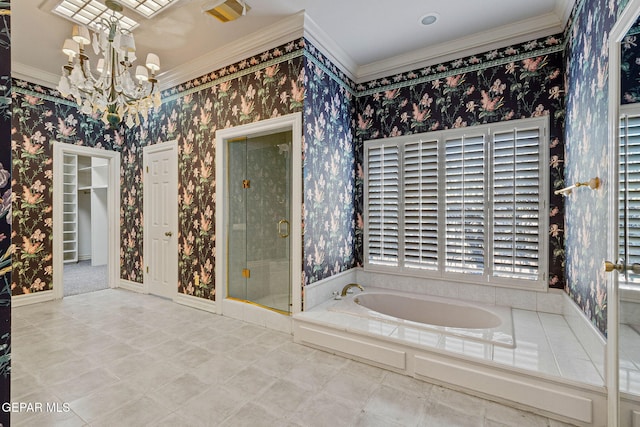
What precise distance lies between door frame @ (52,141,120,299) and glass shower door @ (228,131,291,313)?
2.31m

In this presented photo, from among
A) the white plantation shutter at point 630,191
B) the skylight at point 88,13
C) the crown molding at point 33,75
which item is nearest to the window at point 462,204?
the white plantation shutter at point 630,191

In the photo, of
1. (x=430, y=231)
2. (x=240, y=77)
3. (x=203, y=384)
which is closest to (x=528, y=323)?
(x=430, y=231)

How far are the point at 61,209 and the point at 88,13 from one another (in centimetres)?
259

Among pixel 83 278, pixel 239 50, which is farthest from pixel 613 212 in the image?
pixel 83 278

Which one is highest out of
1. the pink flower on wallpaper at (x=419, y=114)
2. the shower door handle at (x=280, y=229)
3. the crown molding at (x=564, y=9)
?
the crown molding at (x=564, y=9)

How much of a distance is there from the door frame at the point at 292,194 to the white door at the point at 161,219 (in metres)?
0.81

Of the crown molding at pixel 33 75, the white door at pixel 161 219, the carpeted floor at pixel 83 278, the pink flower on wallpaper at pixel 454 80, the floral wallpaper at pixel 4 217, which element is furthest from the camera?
the carpeted floor at pixel 83 278

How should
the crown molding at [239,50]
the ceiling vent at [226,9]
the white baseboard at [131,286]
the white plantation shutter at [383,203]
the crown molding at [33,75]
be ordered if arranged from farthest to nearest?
the white baseboard at [131,286] < the crown molding at [33,75] < the white plantation shutter at [383,203] < the crown molding at [239,50] < the ceiling vent at [226,9]

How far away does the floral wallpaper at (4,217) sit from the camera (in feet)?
2.77

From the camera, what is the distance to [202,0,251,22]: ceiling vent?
7.83ft

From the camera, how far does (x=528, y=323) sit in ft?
8.04

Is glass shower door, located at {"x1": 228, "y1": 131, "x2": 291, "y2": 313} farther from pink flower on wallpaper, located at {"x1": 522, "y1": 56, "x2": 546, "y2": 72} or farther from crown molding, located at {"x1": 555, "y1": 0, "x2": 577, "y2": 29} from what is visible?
crown molding, located at {"x1": 555, "y1": 0, "x2": 577, "y2": 29}

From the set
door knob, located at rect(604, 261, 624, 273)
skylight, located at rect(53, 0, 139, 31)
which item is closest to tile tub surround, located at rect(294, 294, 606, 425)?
door knob, located at rect(604, 261, 624, 273)

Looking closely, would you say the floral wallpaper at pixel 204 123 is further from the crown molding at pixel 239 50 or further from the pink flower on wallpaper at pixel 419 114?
the pink flower on wallpaper at pixel 419 114
